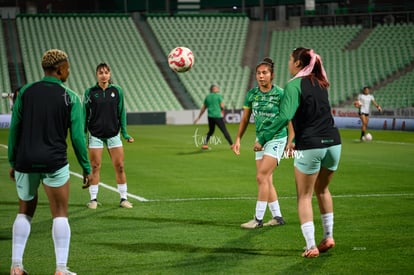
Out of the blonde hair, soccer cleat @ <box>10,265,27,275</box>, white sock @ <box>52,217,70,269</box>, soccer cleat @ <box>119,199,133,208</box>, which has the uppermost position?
the blonde hair

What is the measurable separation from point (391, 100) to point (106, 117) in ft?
121

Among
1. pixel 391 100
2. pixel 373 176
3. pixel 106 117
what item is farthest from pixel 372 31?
pixel 106 117

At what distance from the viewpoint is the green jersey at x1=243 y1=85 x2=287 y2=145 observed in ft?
36.4

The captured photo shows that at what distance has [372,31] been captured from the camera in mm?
55906

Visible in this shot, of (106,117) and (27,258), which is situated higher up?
(106,117)

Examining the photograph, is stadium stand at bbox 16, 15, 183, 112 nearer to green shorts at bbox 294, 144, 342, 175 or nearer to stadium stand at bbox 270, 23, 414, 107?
stadium stand at bbox 270, 23, 414, 107

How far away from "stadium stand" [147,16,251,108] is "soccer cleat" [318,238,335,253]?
1678 inches

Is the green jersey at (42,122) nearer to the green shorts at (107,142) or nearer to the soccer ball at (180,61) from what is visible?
the green shorts at (107,142)

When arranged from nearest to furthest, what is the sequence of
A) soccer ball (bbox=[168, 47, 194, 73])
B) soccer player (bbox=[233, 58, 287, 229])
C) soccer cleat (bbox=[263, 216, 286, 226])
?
soccer player (bbox=[233, 58, 287, 229]) < soccer cleat (bbox=[263, 216, 286, 226]) < soccer ball (bbox=[168, 47, 194, 73])

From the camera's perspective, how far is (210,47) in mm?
57156

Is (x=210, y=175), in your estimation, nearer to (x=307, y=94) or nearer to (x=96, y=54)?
(x=307, y=94)

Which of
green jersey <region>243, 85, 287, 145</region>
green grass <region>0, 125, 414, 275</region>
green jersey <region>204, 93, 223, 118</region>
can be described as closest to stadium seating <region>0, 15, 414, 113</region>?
green jersey <region>204, 93, 223, 118</region>

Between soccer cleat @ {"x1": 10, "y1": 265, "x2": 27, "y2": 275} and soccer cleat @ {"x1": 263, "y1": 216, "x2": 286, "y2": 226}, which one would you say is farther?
soccer cleat @ {"x1": 263, "y1": 216, "x2": 286, "y2": 226}

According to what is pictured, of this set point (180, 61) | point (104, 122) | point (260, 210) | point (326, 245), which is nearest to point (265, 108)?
point (260, 210)
